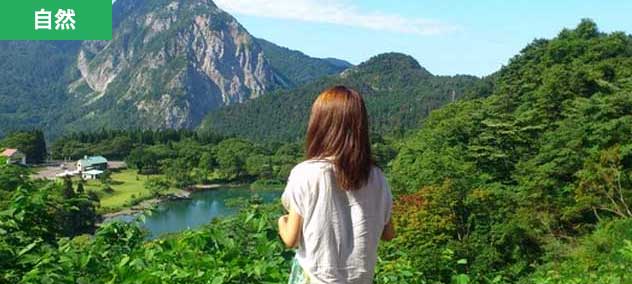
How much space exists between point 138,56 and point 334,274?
19631 centimetres

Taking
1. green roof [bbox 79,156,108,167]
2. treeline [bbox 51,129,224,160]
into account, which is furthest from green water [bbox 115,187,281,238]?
treeline [bbox 51,129,224,160]

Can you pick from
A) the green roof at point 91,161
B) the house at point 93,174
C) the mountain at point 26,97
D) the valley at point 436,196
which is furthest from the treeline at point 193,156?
the mountain at point 26,97

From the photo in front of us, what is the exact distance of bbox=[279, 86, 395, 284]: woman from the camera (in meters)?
1.91

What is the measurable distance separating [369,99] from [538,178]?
10415 cm

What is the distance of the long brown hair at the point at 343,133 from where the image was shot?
1.90 meters

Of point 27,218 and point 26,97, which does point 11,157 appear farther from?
point 26,97

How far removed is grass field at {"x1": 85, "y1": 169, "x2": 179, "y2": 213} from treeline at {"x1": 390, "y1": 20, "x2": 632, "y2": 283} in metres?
29.4

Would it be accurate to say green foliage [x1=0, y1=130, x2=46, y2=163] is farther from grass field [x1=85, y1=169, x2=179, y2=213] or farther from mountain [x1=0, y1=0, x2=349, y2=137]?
mountain [x1=0, y1=0, x2=349, y2=137]

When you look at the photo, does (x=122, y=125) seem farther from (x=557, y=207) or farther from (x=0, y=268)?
(x=0, y=268)

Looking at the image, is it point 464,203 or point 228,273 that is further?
point 464,203

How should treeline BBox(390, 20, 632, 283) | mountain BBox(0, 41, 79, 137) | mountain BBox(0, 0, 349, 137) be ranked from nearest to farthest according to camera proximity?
1. treeline BBox(390, 20, 632, 283)
2. mountain BBox(0, 41, 79, 137)
3. mountain BBox(0, 0, 349, 137)

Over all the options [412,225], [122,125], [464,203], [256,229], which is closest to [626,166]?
[464,203]

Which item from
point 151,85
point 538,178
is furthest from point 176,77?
point 538,178

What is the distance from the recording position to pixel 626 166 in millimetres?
16547
